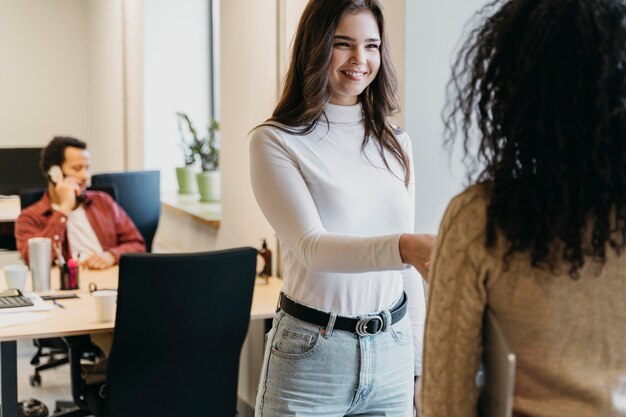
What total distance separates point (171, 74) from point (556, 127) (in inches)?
201

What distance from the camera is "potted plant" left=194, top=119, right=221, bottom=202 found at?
5008 millimetres

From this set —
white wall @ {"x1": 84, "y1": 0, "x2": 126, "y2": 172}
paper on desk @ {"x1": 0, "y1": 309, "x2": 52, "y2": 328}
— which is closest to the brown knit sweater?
paper on desk @ {"x1": 0, "y1": 309, "x2": 52, "y2": 328}

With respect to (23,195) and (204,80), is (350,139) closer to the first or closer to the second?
(23,195)

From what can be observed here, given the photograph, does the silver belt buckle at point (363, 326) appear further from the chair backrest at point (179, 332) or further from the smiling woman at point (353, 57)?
the chair backrest at point (179, 332)

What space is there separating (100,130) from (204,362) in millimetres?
4958

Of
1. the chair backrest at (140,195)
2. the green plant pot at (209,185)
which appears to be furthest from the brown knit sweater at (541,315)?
the green plant pot at (209,185)

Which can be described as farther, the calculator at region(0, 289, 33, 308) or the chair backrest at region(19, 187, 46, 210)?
the chair backrest at region(19, 187, 46, 210)

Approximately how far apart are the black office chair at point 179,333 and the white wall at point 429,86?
561mm

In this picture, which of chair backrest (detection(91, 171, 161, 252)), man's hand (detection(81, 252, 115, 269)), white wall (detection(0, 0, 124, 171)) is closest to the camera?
man's hand (detection(81, 252, 115, 269))

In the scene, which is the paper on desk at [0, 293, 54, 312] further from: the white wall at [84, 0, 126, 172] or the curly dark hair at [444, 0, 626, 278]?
the white wall at [84, 0, 126, 172]

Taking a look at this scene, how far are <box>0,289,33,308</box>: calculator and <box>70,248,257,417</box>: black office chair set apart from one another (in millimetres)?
499

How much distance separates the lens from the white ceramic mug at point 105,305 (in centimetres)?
271

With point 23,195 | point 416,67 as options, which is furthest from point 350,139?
point 23,195

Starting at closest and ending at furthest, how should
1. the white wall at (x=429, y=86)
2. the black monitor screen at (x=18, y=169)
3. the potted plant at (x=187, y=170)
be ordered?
the white wall at (x=429, y=86)
the potted plant at (x=187, y=170)
the black monitor screen at (x=18, y=169)
